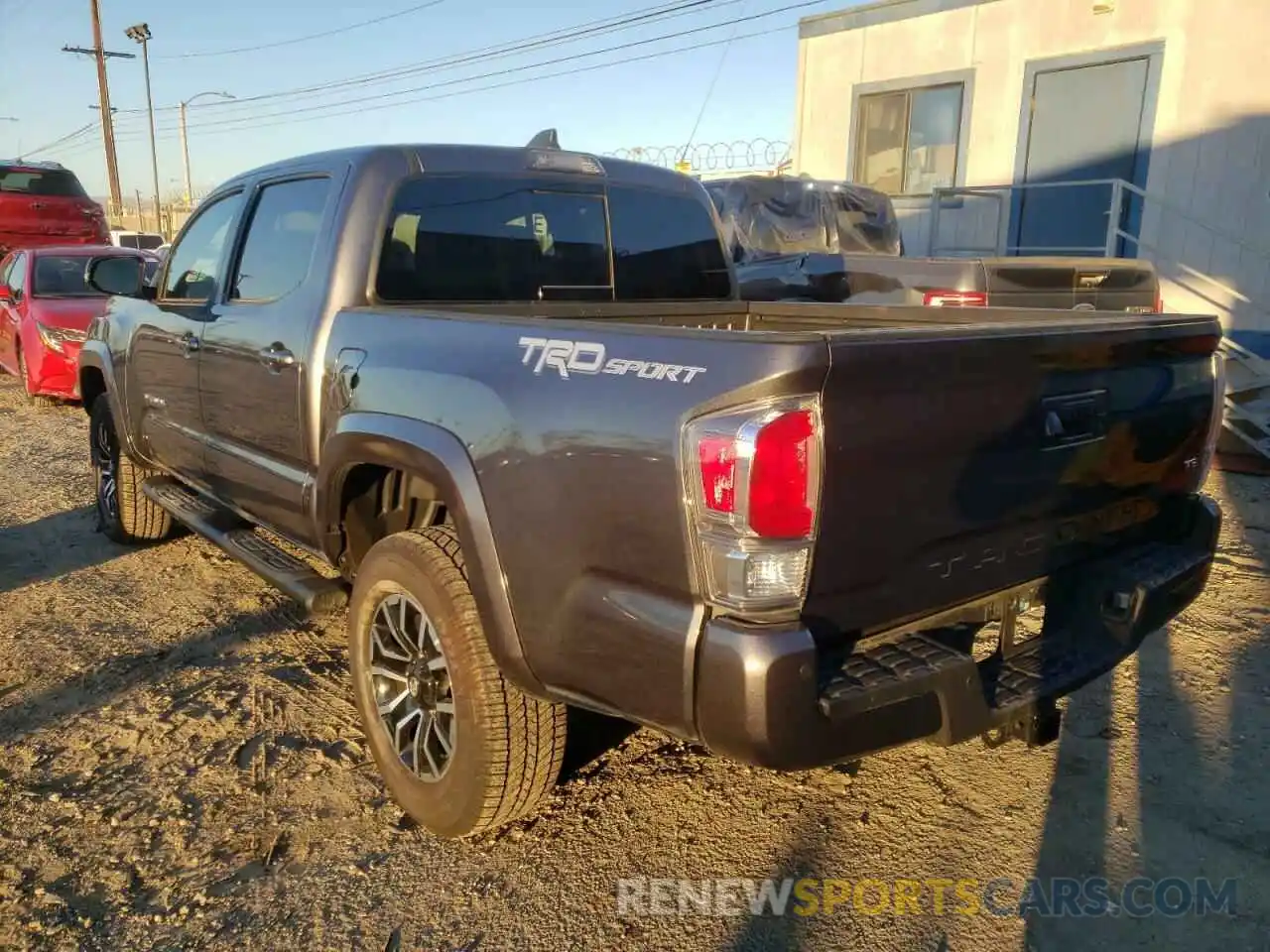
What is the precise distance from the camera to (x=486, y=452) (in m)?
2.52

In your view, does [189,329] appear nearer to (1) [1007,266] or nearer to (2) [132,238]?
(1) [1007,266]

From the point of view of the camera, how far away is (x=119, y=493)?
18.4ft

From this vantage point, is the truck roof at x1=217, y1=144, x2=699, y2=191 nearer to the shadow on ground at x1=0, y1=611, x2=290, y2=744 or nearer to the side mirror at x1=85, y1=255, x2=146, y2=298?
the side mirror at x1=85, y1=255, x2=146, y2=298

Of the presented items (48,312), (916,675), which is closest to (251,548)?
(916,675)

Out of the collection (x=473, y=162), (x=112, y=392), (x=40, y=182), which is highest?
(x=40, y=182)

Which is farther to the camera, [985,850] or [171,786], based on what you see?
[171,786]

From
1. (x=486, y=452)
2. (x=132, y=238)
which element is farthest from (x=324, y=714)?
(x=132, y=238)

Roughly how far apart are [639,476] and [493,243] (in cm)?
181

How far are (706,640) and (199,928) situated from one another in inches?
63.8

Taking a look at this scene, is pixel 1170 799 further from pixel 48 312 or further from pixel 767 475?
Answer: pixel 48 312

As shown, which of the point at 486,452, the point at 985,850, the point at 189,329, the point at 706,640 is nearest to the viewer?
the point at 706,640

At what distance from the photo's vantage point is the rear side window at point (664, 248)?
4.03m

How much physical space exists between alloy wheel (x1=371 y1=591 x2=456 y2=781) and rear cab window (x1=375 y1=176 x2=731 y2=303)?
1123 millimetres

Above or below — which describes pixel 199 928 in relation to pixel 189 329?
below
